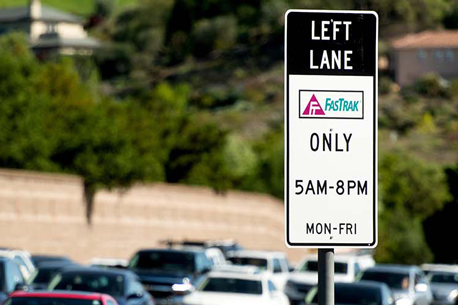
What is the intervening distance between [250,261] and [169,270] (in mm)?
8633

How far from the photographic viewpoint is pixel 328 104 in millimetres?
6594

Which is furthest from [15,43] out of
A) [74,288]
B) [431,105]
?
[74,288]

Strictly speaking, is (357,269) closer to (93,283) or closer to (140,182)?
(93,283)

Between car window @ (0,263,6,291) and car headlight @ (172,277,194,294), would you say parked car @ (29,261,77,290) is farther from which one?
car window @ (0,263,6,291)

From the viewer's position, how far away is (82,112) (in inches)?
2709

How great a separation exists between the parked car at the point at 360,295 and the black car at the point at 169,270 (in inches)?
157

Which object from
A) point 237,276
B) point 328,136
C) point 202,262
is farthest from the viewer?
point 202,262

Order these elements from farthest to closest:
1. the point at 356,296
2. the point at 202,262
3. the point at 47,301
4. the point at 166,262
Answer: the point at 202,262 → the point at 166,262 → the point at 356,296 → the point at 47,301

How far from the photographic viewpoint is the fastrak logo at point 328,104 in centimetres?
659

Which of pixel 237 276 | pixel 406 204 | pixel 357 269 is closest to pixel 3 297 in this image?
pixel 237 276

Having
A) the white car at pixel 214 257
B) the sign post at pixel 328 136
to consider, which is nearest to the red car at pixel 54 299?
the sign post at pixel 328 136

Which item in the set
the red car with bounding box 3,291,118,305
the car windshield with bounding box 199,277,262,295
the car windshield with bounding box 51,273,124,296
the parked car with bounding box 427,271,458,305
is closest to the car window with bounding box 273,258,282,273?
the parked car with bounding box 427,271,458,305

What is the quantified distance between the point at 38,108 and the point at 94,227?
26.2 feet

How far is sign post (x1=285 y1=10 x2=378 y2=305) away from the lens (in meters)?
6.60
